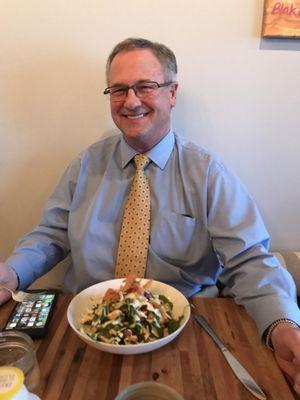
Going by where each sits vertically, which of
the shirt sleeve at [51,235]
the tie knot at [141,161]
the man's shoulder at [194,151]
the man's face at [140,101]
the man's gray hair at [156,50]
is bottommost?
the shirt sleeve at [51,235]

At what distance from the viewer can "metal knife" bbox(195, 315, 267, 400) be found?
71 cm

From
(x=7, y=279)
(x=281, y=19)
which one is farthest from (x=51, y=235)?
(x=281, y=19)

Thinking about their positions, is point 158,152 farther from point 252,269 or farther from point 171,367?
point 171,367

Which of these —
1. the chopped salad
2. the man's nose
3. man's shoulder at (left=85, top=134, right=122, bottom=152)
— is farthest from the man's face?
the chopped salad

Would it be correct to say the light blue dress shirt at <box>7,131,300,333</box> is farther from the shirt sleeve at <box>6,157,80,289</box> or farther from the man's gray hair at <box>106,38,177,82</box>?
the man's gray hair at <box>106,38,177,82</box>

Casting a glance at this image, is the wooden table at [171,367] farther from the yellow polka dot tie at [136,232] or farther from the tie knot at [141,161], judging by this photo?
the tie knot at [141,161]

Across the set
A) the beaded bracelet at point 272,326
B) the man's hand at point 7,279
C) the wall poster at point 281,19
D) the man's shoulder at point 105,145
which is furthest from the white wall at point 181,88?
the beaded bracelet at point 272,326

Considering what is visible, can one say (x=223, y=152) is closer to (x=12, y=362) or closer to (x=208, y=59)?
(x=208, y=59)

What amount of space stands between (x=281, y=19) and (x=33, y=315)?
1.39 meters

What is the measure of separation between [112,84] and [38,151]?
56 centimetres

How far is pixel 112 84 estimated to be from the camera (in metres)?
1.27

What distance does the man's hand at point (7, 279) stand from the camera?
104 cm

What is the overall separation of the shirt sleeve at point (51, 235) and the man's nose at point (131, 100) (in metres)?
0.33

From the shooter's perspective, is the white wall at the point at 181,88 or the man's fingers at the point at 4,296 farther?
the white wall at the point at 181,88
